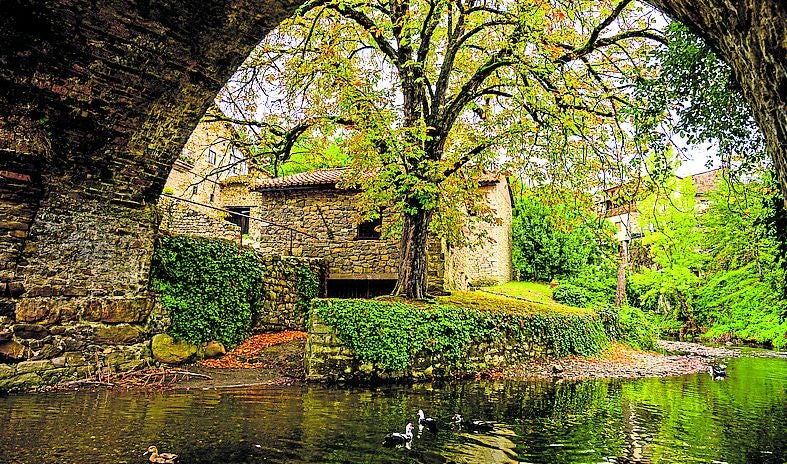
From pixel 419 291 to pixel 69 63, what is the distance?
737 cm

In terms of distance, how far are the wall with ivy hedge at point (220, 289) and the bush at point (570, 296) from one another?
10.8 metres

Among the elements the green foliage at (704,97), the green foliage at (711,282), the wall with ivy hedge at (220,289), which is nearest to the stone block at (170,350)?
the wall with ivy hedge at (220,289)

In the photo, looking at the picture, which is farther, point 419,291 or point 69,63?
point 419,291

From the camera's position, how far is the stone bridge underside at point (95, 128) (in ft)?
18.0

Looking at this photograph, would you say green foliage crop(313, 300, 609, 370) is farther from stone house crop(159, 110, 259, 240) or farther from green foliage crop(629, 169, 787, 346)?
green foliage crop(629, 169, 787, 346)

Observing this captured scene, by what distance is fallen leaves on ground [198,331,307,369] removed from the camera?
29.2ft

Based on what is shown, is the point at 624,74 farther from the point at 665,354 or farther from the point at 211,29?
the point at 665,354

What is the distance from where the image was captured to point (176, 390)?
6.86m

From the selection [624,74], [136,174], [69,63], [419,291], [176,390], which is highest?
[624,74]

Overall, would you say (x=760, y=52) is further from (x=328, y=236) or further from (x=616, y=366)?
(x=328, y=236)

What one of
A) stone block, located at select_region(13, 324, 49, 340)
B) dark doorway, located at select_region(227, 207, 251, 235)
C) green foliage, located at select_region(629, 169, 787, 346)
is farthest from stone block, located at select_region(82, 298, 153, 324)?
green foliage, located at select_region(629, 169, 787, 346)

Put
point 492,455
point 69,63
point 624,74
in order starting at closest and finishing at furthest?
point 492,455 < point 69,63 < point 624,74

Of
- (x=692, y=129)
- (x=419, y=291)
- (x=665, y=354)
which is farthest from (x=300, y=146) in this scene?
(x=665, y=354)

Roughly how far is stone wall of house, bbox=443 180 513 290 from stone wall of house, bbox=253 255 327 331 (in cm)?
382
